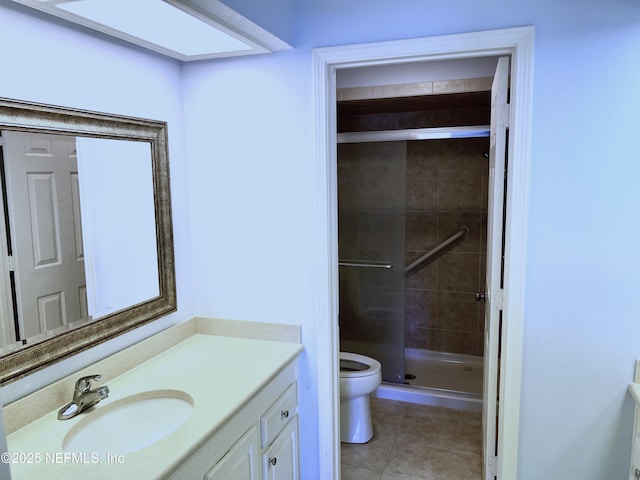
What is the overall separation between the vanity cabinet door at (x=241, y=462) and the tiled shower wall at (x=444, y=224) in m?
2.59

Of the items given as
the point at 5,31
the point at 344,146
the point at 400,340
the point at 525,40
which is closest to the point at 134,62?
the point at 5,31

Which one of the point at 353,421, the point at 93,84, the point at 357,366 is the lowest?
the point at 353,421

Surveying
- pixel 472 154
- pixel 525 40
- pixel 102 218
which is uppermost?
pixel 525 40

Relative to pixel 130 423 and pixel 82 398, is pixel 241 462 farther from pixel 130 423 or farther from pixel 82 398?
pixel 82 398

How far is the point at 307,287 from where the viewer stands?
2.05 metres

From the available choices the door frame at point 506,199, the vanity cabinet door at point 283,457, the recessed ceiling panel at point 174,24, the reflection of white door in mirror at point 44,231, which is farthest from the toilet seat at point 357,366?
the recessed ceiling panel at point 174,24

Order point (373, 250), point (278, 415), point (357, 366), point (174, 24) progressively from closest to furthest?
point (174, 24) < point (278, 415) < point (357, 366) < point (373, 250)

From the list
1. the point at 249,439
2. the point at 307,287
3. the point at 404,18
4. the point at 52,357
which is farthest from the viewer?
the point at 307,287

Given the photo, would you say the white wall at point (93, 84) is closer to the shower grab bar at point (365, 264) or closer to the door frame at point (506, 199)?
the door frame at point (506, 199)

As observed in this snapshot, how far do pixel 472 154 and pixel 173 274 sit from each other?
2.61 meters

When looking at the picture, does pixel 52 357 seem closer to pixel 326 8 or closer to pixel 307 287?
pixel 307 287

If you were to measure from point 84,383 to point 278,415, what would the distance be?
29.3 inches

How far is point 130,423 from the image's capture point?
1.56 metres

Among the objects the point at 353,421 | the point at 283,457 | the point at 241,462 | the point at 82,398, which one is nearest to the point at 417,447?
the point at 353,421
